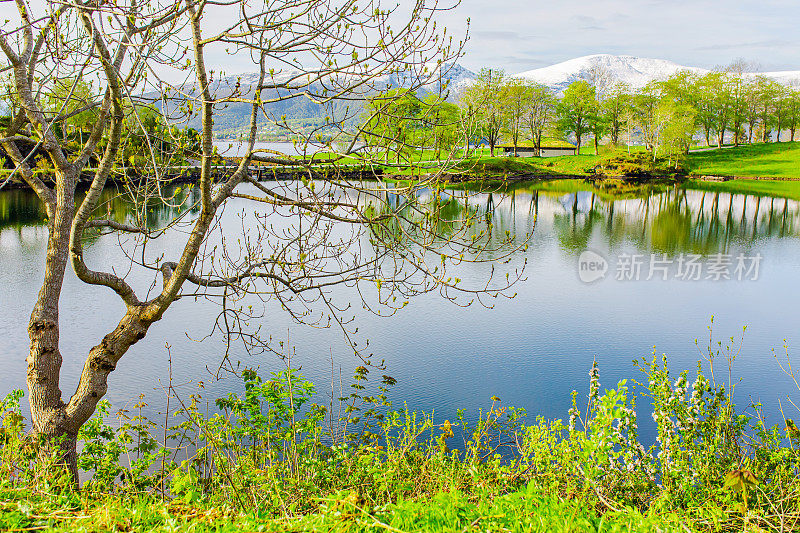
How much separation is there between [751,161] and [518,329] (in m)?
60.8

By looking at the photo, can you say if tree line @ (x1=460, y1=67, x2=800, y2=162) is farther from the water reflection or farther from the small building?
the water reflection

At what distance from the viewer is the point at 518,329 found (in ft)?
39.2

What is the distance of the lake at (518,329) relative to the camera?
9.09m

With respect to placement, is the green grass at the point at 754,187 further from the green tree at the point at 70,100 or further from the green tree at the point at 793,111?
the green tree at the point at 70,100

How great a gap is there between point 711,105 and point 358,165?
78.3 metres

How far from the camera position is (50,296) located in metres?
5.23

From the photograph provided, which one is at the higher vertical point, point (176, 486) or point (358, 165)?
point (358, 165)

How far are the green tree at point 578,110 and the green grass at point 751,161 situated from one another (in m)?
11.5

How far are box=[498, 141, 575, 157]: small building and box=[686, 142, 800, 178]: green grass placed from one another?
15.4m

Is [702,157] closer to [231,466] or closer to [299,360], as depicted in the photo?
[299,360]

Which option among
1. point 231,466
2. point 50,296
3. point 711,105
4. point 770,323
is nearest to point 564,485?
point 231,466
